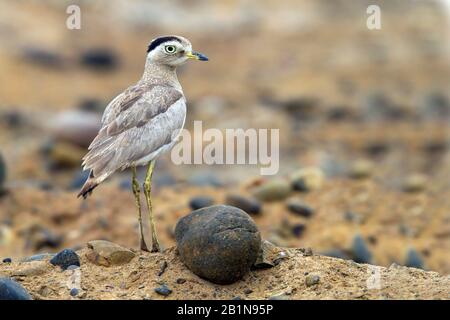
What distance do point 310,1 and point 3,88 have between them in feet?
77.4

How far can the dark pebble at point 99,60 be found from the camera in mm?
36156

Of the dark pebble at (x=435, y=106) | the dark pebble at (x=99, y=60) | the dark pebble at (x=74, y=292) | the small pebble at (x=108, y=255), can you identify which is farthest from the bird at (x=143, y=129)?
the dark pebble at (x=99, y=60)

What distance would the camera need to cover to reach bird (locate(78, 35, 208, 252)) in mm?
8062

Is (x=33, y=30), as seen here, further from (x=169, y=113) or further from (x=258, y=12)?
(x=169, y=113)

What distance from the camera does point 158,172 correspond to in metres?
18.0

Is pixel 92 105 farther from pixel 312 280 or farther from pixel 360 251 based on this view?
pixel 312 280

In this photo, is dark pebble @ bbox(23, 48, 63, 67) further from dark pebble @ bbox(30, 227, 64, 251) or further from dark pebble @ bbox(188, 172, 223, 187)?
dark pebble @ bbox(30, 227, 64, 251)

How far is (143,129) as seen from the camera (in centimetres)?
830

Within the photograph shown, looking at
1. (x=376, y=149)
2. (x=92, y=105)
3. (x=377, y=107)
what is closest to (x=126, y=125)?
(x=376, y=149)

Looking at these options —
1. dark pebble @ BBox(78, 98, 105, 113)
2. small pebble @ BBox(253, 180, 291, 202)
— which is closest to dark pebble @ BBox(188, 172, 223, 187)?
small pebble @ BBox(253, 180, 291, 202)

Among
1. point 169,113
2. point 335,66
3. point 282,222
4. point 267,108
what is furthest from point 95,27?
point 169,113

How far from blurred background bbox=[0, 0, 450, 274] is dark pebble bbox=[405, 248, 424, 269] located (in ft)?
0.10

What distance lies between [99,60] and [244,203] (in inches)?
985
